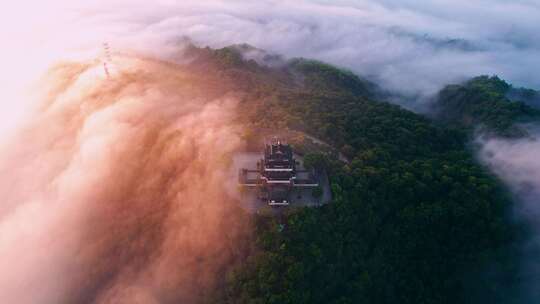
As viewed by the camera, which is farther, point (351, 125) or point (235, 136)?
point (351, 125)

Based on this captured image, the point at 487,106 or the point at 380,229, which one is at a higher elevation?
the point at 487,106

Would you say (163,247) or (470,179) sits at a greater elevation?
(470,179)

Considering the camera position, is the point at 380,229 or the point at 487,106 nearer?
the point at 380,229

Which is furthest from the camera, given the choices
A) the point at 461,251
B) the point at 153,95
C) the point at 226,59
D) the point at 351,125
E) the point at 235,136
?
the point at 226,59

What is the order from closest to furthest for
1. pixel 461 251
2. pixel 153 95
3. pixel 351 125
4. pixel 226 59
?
pixel 461 251 → pixel 351 125 → pixel 153 95 → pixel 226 59

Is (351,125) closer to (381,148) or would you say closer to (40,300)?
(381,148)

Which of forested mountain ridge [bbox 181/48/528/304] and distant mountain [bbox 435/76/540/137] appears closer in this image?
forested mountain ridge [bbox 181/48/528/304]

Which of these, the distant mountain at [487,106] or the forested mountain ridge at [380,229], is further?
the distant mountain at [487,106]

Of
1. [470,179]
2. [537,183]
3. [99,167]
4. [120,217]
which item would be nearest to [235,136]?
[120,217]
